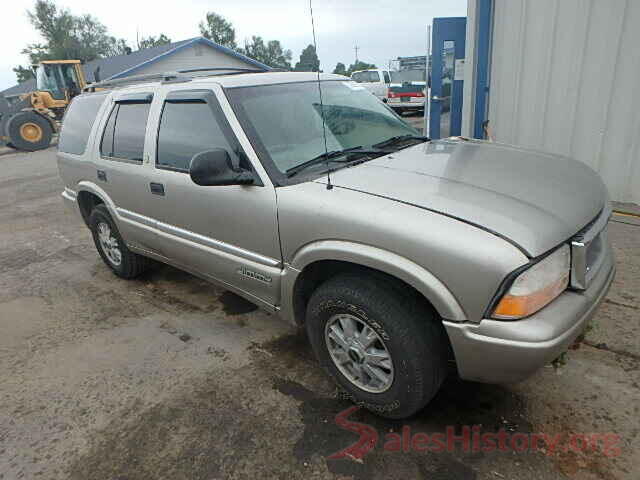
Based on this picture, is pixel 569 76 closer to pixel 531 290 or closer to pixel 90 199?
pixel 531 290

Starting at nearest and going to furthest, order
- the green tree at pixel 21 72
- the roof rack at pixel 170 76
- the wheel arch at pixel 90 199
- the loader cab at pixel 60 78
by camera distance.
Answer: the roof rack at pixel 170 76, the wheel arch at pixel 90 199, the loader cab at pixel 60 78, the green tree at pixel 21 72

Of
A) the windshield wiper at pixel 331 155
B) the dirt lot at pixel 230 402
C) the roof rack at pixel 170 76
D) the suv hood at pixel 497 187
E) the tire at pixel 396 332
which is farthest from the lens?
the roof rack at pixel 170 76

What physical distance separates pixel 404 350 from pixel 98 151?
325cm

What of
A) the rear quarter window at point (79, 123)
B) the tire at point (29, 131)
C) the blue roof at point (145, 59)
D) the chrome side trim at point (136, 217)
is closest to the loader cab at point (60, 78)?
the tire at point (29, 131)

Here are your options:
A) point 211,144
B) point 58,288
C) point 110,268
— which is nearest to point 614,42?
point 211,144

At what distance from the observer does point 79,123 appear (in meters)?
4.26

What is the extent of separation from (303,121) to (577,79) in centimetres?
→ 401

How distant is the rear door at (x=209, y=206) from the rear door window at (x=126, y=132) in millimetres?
250

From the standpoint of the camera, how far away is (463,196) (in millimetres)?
2055

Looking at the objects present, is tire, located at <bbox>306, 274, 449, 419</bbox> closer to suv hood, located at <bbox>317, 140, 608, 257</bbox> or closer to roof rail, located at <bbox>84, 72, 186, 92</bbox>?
suv hood, located at <bbox>317, 140, 608, 257</bbox>

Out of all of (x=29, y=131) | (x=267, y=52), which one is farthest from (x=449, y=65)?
(x=267, y=52)

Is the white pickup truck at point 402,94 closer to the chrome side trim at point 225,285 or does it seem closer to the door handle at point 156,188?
the chrome side trim at point 225,285

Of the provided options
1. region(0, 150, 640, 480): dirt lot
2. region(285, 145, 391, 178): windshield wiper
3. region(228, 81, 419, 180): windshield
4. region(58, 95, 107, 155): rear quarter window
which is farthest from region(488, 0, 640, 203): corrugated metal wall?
region(58, 95, 107, 155): rear quarter window

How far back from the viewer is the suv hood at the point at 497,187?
6.10ft
